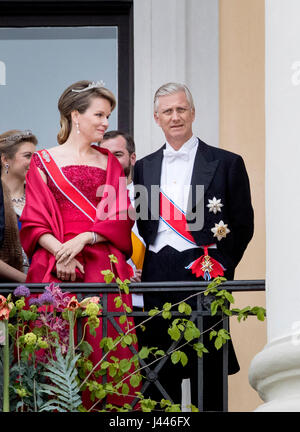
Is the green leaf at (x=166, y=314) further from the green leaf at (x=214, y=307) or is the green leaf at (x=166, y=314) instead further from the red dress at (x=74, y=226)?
the red dress at (x=74, y=226)

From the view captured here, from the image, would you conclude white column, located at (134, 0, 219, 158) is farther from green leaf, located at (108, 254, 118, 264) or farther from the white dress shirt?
green leaf, located at (108, 254, 118, 264)

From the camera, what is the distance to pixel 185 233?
6.88 m

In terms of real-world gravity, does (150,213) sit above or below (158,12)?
below

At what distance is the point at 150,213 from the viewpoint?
7.00 m

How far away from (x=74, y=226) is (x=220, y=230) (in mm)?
802

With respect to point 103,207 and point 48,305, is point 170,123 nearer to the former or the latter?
point 103,207

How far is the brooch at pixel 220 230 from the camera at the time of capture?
22.5 feet

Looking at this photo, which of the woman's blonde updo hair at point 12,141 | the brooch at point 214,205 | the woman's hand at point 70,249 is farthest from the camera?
the woman's blonde updo hair at point 12,141

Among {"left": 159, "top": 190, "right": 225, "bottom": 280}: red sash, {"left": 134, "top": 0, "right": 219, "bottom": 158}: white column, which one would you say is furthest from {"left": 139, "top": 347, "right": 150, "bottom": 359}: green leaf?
{"left": 134, "top": 0, "right": 219, "bottom": 158}: white column

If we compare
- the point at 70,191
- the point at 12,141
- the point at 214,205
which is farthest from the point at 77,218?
the point at 12,141

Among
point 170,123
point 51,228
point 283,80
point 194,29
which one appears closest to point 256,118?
point 194,29

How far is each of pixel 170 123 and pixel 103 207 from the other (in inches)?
26.3

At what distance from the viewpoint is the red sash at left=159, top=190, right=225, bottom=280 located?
6734 millimetres

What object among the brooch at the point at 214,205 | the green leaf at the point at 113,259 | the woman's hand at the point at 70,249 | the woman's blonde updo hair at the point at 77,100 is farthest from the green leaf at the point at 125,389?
the woman's blonde updo hair at the point at 77,100
